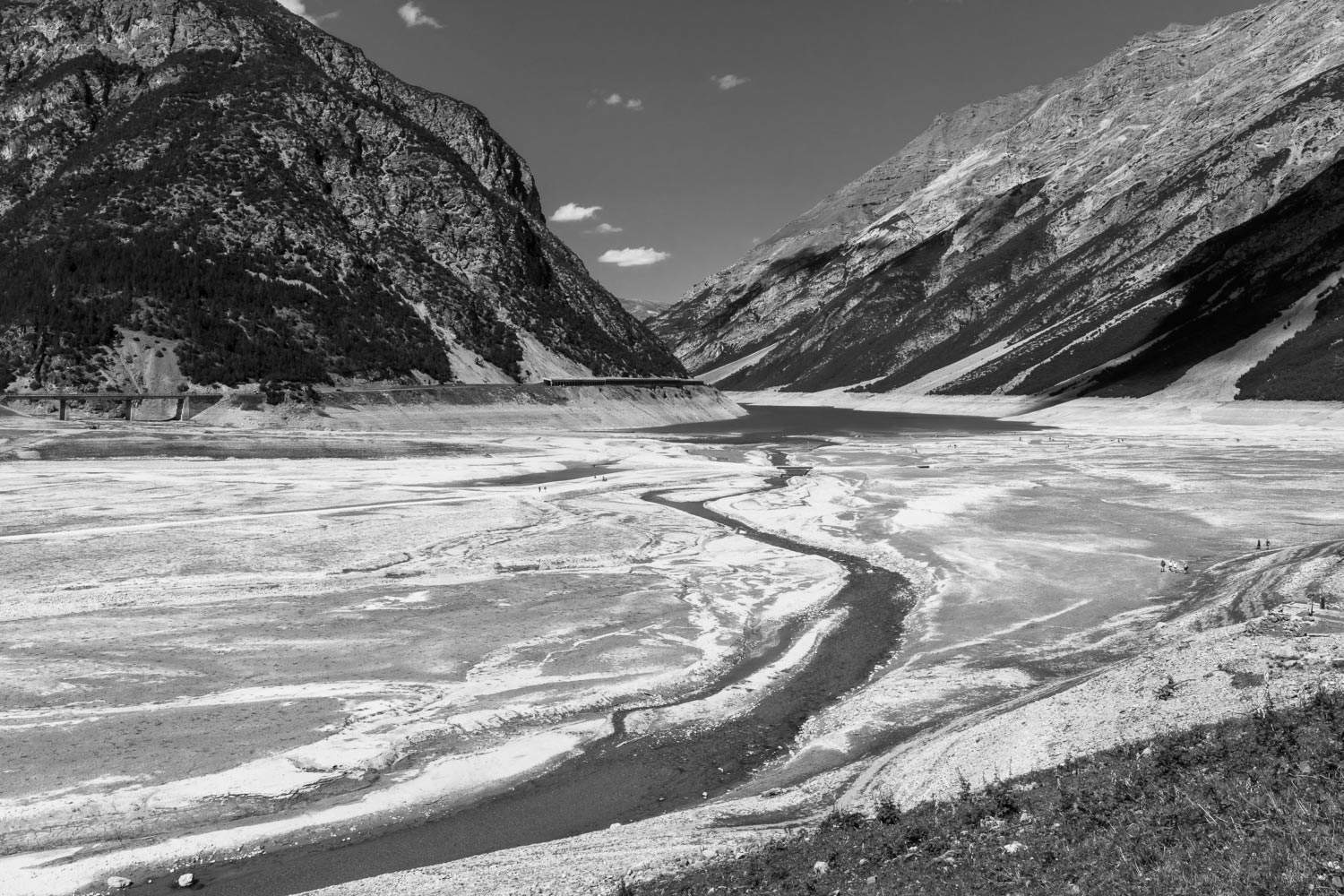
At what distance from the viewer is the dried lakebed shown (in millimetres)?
12625

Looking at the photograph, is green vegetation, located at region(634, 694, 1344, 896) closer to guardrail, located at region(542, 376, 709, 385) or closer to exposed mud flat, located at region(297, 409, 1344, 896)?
exposed mud flat, located at region(297, 409, 1344, 896)

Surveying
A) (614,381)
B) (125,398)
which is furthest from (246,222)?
(614,381)

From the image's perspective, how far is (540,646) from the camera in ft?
72.9

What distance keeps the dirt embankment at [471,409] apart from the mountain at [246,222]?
6086 mm

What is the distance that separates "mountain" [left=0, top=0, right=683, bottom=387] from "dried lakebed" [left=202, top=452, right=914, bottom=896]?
310 feet

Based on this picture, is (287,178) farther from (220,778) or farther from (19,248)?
(220,778)

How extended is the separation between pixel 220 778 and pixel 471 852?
5.22 metres

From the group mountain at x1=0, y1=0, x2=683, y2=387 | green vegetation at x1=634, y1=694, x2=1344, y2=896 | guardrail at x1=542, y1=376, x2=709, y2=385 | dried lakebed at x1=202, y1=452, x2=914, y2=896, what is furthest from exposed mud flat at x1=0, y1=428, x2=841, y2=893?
guardrail at x1=542, y1=376, x2=709, y2=385

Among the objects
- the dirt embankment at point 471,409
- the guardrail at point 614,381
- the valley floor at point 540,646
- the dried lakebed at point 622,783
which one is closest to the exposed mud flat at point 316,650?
the valley floor at point 540,646

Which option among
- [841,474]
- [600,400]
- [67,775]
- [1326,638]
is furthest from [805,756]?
[600,400]

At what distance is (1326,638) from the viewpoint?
1551cm

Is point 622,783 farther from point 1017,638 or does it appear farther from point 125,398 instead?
point 125,398

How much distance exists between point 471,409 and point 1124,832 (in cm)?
11018

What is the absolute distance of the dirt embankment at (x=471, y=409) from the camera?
3735 inches
